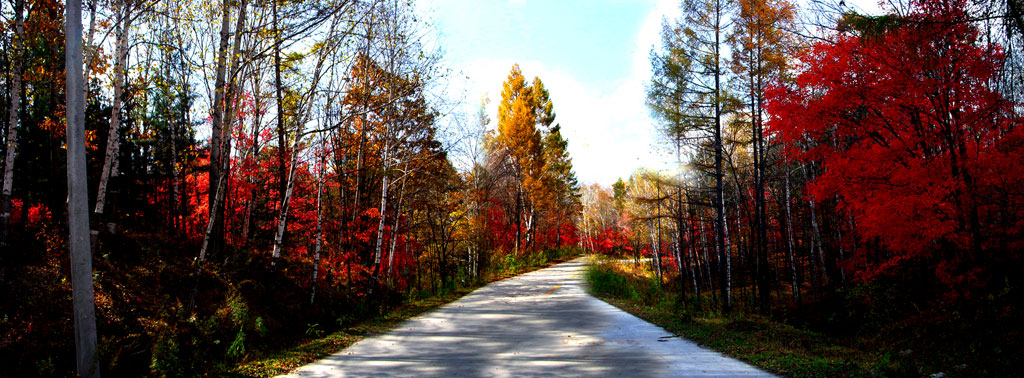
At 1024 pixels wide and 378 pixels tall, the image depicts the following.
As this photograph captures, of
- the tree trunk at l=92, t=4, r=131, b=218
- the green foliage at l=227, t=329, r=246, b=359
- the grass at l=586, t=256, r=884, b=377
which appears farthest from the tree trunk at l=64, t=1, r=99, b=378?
the grass at l=586, t=256, r=884, b=377

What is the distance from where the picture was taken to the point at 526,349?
24.1 ft

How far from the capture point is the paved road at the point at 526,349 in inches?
230

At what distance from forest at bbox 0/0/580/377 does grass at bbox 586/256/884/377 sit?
22.8 feet

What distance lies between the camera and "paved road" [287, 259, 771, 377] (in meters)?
5.85

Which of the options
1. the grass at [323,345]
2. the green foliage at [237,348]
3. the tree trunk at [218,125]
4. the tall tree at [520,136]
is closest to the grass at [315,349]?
the grass at [323,345]

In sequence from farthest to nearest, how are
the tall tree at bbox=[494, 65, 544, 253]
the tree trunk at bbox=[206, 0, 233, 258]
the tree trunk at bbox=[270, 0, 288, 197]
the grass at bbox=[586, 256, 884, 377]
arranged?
the tall tree at bbox=[494, 65, 544, 253]
the tree trunk at bbox=[270, 0, 288, 197]
the tree trunk at bbox=[206, 0, 233, 258]
the grass at bbox=[586, 256, 884, 377]

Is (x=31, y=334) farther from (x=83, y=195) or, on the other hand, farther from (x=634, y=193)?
(x=634, y=193)

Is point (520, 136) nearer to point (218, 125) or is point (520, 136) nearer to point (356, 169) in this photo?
point (356, 169)

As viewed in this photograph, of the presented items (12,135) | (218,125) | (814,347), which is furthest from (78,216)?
(814,347)

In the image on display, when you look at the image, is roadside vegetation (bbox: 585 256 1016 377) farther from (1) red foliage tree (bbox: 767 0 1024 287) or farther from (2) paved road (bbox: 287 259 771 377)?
(1) red foliage tree (bbox: 767 0 1024 287)

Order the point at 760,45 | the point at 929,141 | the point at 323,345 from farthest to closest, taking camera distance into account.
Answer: the point at 760,45
the point at 929,141
the point at 323,345

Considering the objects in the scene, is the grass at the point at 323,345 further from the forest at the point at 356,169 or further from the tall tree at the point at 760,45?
the tall tree at the point at 760,45

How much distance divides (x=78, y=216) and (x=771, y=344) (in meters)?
9.05

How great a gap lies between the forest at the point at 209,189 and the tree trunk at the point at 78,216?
7 cm
